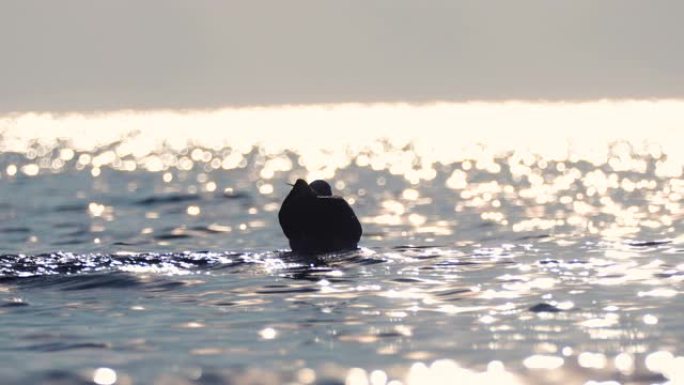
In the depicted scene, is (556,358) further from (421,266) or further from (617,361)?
(421,266)

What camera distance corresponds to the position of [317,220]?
30797 mm

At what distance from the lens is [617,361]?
19.2 meters

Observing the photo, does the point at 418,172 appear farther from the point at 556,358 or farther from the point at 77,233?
the point at 556,358

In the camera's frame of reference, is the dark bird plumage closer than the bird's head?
Yes

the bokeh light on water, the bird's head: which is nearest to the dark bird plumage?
the bird's head

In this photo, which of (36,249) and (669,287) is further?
(36,249)

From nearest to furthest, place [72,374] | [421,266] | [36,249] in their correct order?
[72,374], [421,266], [36,249]

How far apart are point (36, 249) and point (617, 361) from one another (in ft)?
69.3

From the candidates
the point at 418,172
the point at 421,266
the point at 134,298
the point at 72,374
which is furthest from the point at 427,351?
the point at 418,172

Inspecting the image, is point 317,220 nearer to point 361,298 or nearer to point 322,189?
point 322,189

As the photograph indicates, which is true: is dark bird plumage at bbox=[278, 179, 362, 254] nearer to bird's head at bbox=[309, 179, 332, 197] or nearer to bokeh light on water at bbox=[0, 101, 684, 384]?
bird's head at bbox=[309, 179, 332, 197]

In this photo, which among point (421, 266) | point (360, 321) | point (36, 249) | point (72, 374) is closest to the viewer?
point (72, 374)

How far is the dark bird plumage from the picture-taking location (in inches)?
1195

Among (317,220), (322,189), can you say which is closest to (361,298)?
(317,220)
